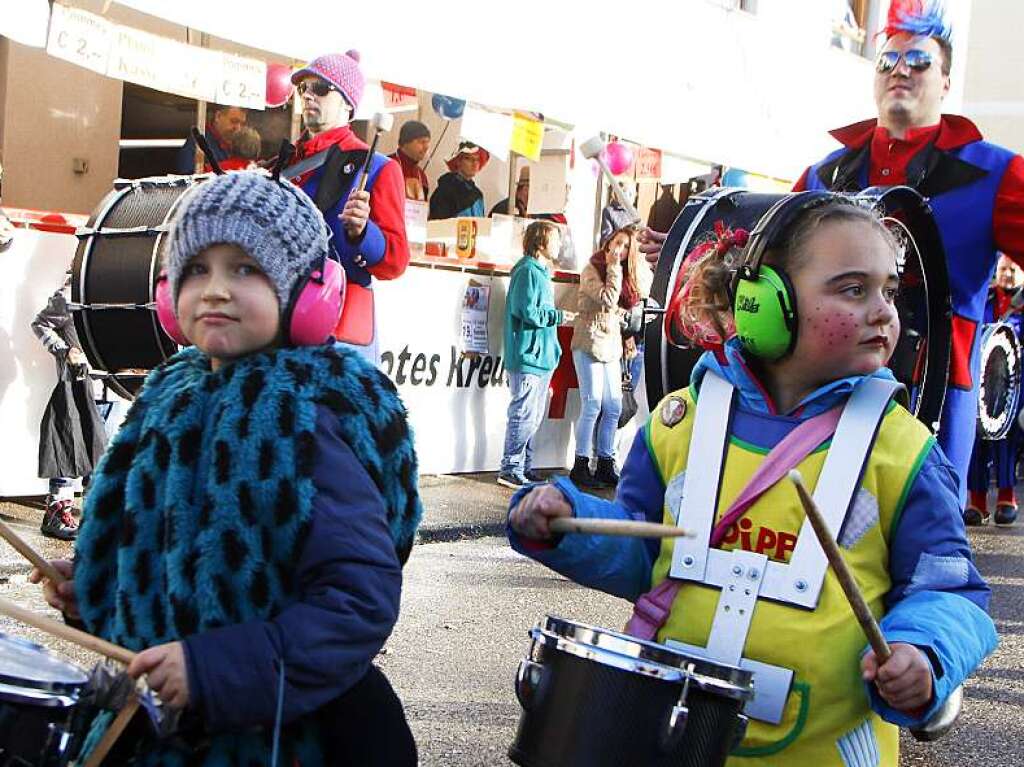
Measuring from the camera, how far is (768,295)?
239 centimetres

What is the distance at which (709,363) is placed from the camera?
2492mm

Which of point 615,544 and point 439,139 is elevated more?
point 439,139

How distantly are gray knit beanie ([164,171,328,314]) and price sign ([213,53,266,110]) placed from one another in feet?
18.7

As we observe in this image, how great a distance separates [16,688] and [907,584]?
129cm

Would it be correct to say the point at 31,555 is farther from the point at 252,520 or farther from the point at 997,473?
the point at 997,473

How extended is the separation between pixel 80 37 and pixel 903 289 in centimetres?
444

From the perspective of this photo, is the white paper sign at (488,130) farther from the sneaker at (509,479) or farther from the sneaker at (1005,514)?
the sneaker at (1005,514)

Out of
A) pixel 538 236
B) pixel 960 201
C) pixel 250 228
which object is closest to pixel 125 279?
pixel 960 201

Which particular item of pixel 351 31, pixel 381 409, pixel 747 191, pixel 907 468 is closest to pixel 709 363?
pixel 907 468

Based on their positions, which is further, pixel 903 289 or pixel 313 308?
pixel 903 289

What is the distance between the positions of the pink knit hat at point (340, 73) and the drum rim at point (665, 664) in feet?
13.5

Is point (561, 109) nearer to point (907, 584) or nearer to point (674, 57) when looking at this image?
point (674, 57)

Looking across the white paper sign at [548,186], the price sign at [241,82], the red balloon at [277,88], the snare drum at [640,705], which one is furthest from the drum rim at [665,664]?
the white paper sign at [548,186]

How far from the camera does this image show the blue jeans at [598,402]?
33.5ft
